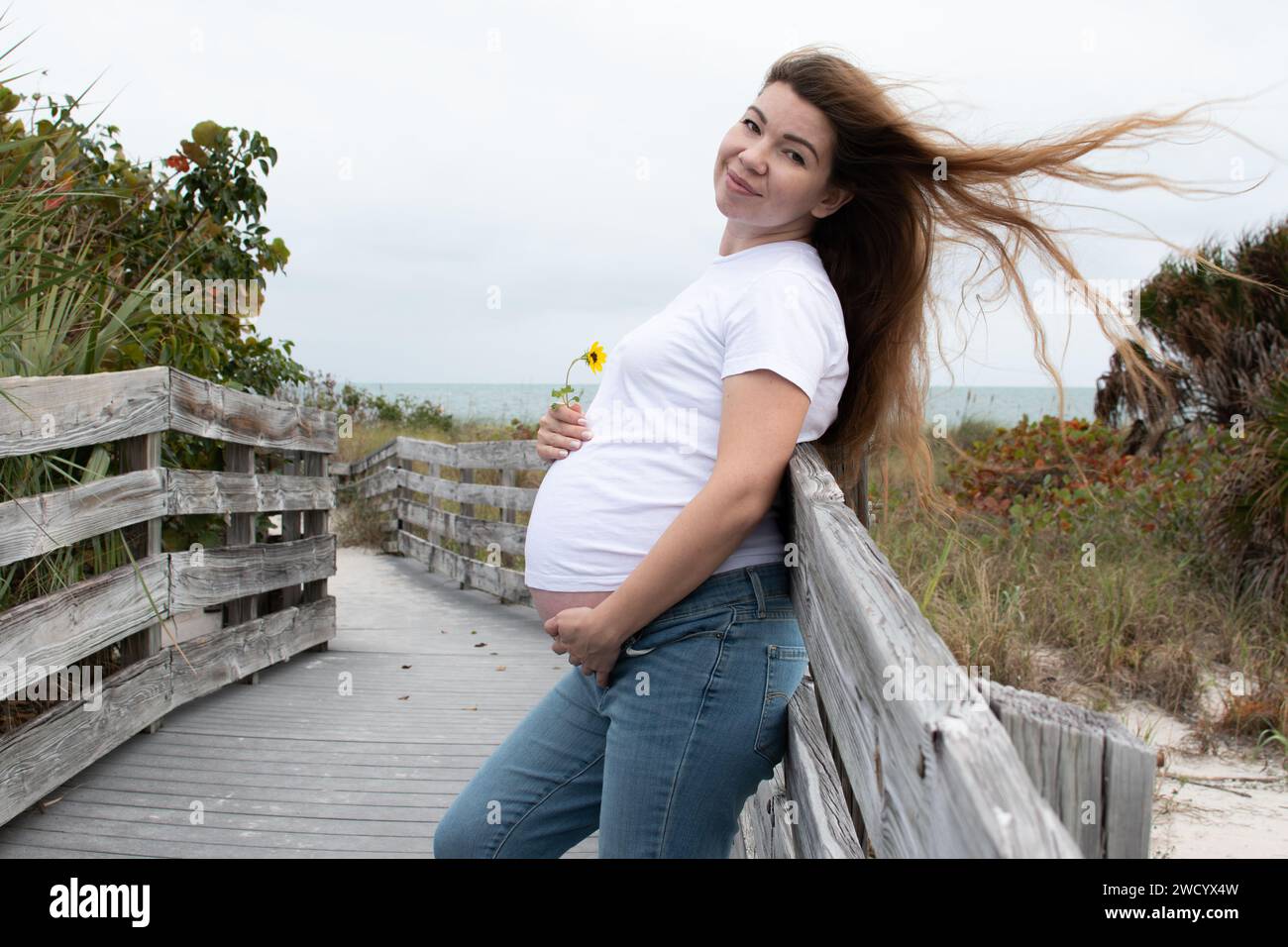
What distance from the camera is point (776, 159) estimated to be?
1872 mm

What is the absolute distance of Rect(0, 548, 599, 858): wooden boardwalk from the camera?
3375 millimetres

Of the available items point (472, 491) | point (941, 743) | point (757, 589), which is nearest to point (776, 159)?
point (757, 589)

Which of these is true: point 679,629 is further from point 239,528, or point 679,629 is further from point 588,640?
point 239,528

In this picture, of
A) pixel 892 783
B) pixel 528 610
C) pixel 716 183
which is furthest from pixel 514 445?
pixel 892 783

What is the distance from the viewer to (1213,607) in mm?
5910

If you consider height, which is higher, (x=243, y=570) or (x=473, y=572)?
(x=243, y=570)

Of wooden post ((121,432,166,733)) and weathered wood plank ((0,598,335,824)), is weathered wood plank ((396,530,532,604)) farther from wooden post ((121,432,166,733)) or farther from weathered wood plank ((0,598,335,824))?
wooden post ((121,432,166,733))

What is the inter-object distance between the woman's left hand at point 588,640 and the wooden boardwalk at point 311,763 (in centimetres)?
188

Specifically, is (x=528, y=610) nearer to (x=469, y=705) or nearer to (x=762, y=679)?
(x=469, y=705)

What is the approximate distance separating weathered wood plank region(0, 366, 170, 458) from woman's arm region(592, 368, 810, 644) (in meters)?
2.34

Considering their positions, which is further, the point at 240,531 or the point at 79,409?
the point at 240,531

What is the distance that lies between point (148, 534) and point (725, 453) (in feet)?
11.4

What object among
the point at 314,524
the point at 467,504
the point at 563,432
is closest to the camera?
the point at 563,432
